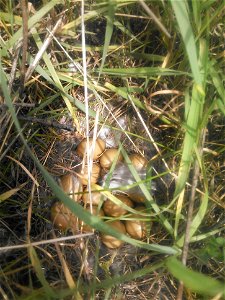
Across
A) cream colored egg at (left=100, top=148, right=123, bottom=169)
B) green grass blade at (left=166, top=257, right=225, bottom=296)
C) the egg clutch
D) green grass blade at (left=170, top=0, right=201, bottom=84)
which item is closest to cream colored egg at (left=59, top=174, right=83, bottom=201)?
the egg clutch

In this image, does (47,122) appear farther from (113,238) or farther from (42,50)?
(113,238)

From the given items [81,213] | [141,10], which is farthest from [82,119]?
[81,213]

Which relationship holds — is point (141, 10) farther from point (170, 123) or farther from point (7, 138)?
point (7, 138)

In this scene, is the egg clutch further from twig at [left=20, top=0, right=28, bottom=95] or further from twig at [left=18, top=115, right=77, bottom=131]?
twig at [left=20, top=0, right=28, bottom=95]

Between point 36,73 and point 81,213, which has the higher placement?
point 36,73

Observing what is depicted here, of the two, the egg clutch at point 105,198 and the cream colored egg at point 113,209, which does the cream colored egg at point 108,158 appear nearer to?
the egg clutch at point 105,198

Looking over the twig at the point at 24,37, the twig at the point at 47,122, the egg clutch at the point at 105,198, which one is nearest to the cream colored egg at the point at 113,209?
the egg clutch at the point at 105,198
